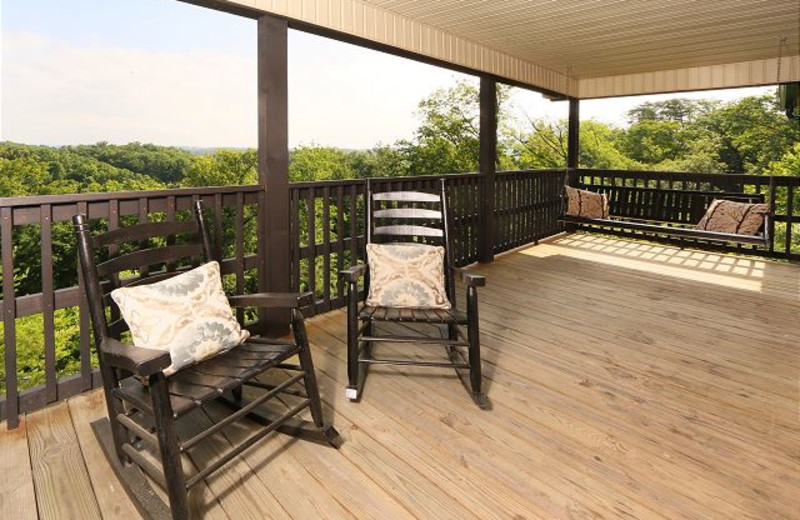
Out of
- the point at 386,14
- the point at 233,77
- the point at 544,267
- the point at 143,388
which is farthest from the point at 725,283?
the point at 233,77

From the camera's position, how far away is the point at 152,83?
1698 centimetres

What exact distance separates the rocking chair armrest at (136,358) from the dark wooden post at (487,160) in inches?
169

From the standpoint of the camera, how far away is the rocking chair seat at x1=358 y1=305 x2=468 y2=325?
255 cm

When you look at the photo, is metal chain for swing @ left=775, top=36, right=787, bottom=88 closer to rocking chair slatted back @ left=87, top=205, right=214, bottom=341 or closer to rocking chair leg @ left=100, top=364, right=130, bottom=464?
rocking chair slatted back @ left=87, top=205, right=214, bottom=341

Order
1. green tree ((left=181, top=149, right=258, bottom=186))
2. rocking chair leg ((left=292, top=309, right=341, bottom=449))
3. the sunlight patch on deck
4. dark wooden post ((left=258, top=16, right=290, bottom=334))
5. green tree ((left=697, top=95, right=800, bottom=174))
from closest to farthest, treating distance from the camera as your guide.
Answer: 1. rocking chair leg ((left=292, top=309, right=341, bottom=449))
2. dark wooden post ((left=258, top=16, right=290, bottom=334))
3. the sunlight patch on deck
4. green tree ((left=181, top=149, right=258, bottom=186))
5. green tree ((left=697, top=95, right=800, bottom=174))

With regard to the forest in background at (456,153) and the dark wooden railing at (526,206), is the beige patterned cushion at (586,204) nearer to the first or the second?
the dark wooden railing at (526,206)

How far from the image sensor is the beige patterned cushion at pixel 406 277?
275 centimetres

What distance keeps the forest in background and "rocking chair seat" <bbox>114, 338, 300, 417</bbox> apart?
438 inches

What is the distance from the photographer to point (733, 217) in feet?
16.9

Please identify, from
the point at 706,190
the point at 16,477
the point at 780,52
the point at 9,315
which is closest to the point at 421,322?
the point at 16,477

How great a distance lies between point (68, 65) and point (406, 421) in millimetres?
17710

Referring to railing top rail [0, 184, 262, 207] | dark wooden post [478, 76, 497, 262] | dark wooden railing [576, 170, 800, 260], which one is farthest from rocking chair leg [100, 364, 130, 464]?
dark wooden railing [576, 170, 800, 260]

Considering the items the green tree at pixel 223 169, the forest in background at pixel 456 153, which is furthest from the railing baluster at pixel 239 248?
the green tree at pixel 223 169

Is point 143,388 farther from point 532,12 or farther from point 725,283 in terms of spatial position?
point 725,283
